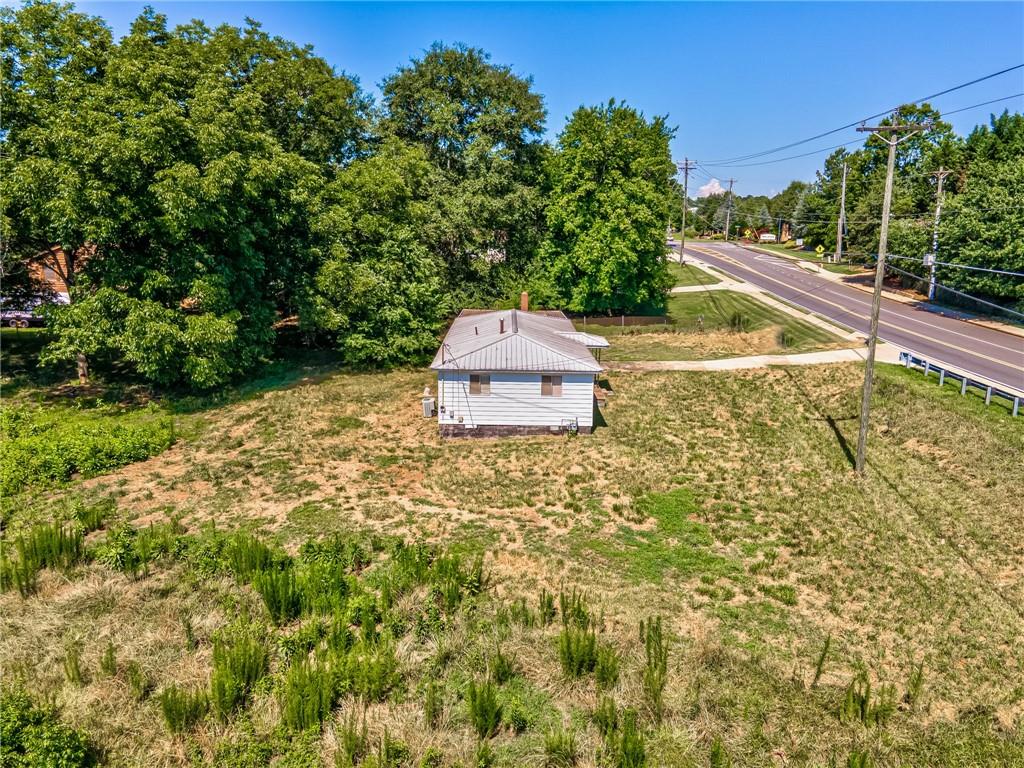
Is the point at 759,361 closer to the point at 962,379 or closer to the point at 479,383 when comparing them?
the point at 962,379

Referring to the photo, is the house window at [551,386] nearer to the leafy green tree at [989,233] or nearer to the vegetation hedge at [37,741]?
the vegetation hedge at [37,741]

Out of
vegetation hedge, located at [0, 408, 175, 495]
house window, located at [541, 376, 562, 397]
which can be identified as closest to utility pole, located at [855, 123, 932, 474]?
house window, located at [541, 376, 562, 397]

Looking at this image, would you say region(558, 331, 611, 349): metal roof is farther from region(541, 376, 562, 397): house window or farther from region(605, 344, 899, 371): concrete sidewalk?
region(541, 376, 562, 397): house window

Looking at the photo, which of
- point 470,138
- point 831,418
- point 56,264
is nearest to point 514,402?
point 831,418

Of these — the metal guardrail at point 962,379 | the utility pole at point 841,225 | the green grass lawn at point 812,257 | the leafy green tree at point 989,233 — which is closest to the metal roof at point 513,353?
the metal guardrail at point 962,379

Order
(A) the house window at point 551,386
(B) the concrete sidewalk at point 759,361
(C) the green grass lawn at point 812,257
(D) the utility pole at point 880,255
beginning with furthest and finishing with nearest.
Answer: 1. (C) the green grass lawn at point 812,257
2. (B) the concrete sidewalk at point 759,361
3. (A) the house window at point 551,386
4. (D) the utility pole at point 880,255
